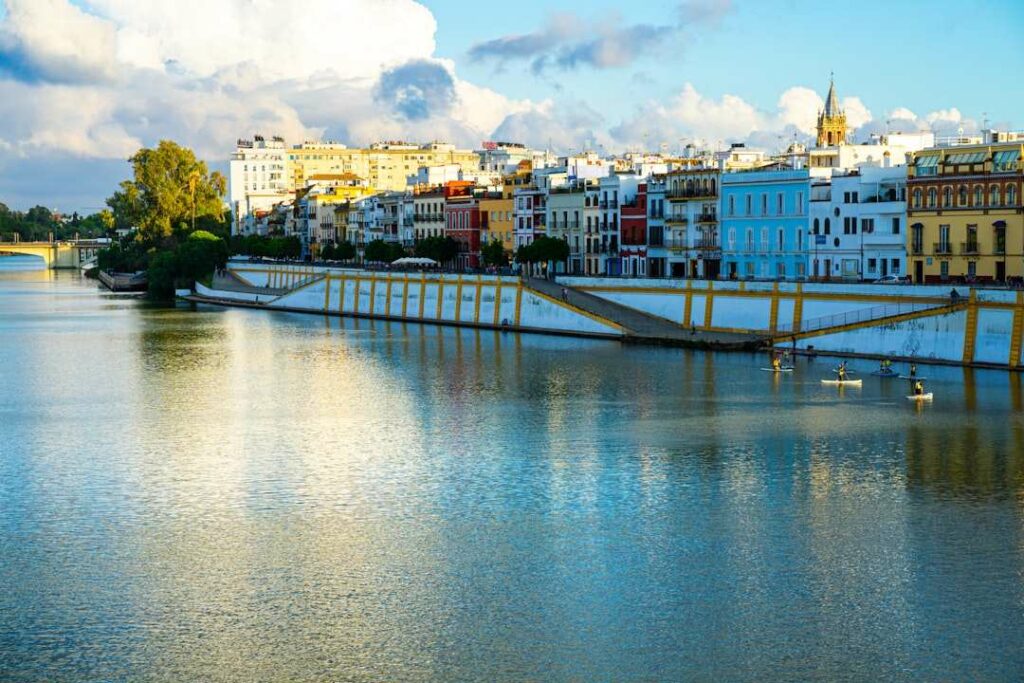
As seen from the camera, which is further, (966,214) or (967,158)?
(967,158)

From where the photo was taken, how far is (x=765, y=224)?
206 feet

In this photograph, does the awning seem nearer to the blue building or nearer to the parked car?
the parked car

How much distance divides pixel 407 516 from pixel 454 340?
38.6m

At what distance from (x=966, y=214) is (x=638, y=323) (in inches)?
597

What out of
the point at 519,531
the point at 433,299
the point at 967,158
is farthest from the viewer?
the point at 433,299

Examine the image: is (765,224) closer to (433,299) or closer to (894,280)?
(894,280)

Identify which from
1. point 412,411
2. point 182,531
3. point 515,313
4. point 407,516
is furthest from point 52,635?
point 515,313

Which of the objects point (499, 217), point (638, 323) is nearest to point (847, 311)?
point (638, 323)

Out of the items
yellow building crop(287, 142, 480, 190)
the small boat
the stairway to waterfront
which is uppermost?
yellow building crop(287, 142, 480, 190)

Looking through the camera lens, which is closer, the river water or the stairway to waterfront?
the river water

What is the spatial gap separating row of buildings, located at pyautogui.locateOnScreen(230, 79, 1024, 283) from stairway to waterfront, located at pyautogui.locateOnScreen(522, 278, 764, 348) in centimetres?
462

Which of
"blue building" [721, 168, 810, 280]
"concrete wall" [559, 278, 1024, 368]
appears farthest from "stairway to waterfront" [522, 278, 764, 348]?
"blue building" [721, 168, 810, 280]

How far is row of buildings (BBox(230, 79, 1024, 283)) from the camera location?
2052 inches

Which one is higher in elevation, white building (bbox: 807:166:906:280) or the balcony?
the balcony
